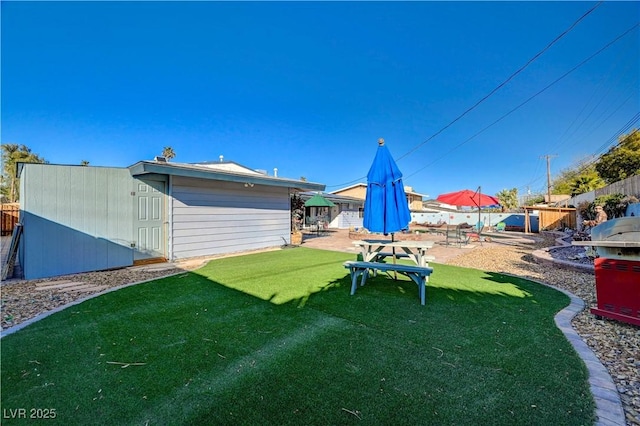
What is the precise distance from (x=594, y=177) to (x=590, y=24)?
2110 centimetres

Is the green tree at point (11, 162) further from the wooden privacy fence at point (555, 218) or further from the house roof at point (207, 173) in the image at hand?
the wooden privacy fence at point (555, 218)

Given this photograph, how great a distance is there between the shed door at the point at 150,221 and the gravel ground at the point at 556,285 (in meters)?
0.78

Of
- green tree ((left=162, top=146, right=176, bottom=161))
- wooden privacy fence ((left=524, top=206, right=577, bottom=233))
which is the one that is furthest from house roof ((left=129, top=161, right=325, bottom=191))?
green tree ((left=162, top=146, right=176, bottom=161))

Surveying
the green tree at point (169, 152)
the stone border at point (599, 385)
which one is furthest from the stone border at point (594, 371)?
the green tree at point (169, 152)

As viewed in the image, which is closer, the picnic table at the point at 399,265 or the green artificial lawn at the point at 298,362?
the green artificial lawn at the point at 298,362

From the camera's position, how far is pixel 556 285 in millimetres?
5461

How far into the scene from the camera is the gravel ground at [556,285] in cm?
238

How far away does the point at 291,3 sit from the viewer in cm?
977

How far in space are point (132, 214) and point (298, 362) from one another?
23.5ft

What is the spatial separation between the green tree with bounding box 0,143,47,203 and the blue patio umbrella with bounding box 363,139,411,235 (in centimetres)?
3883

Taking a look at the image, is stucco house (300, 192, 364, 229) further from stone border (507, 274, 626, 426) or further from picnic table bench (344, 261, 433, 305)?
stone border (507, 274, 626, 426)

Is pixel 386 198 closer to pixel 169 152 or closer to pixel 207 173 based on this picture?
pixel 207 173

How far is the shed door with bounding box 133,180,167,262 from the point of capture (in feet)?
24.9

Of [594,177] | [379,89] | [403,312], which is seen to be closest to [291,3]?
[379,89]
